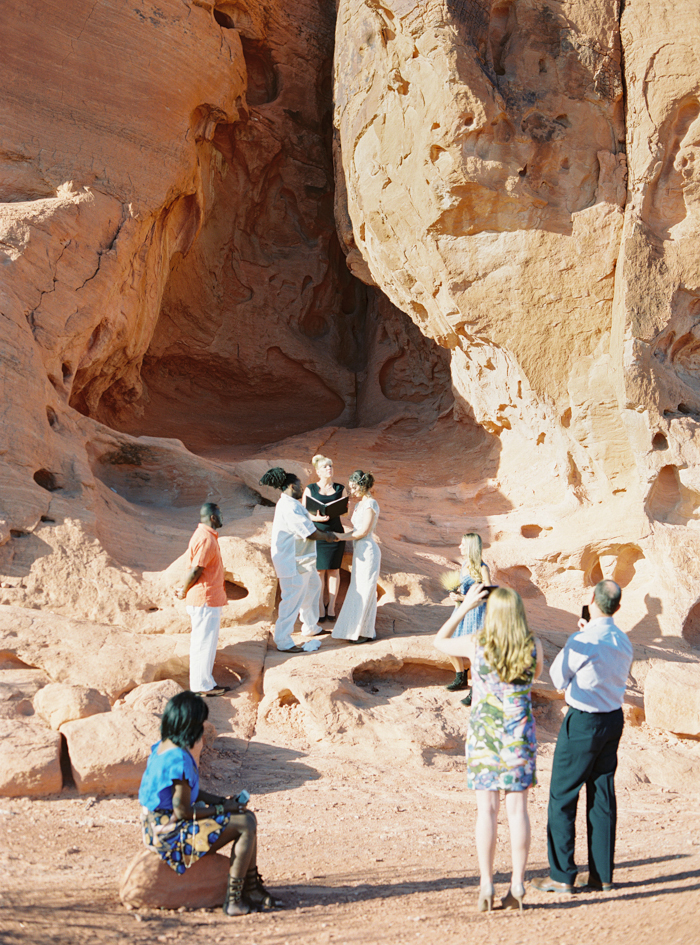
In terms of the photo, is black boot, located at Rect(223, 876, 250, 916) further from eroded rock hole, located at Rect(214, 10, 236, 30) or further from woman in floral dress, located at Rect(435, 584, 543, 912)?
eroded rock hole, located at Rect(214, 10, 236, 30)

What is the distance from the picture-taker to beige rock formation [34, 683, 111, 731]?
15.4 feet

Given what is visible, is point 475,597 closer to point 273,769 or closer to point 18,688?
point 273,769

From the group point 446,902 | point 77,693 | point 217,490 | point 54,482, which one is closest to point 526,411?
point 217,490

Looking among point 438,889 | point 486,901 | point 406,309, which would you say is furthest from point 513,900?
point 406,309

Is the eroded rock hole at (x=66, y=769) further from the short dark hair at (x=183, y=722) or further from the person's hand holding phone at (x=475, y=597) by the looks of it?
the person's hand holding phone at (x=475, y=597)

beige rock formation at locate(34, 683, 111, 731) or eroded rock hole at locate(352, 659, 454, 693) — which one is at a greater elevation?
eroded rock hole at locate(352, 659, 454, 693)

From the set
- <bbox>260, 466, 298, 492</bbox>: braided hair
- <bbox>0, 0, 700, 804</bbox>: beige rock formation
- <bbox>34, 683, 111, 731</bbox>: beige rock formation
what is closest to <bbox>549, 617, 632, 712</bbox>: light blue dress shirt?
<bbox>0, 0, 700, 804</bbox>: beige rock formation

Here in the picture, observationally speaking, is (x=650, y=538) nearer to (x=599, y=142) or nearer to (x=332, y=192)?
(x=599, y=142)

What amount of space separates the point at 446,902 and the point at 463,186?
737cm

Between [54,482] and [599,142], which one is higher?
[599,142]

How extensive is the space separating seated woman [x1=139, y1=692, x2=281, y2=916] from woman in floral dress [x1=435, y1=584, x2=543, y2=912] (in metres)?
0.88

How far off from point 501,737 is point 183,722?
1.21 m

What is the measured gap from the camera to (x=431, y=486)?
1143 centimetres

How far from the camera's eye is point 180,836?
10.2ft
